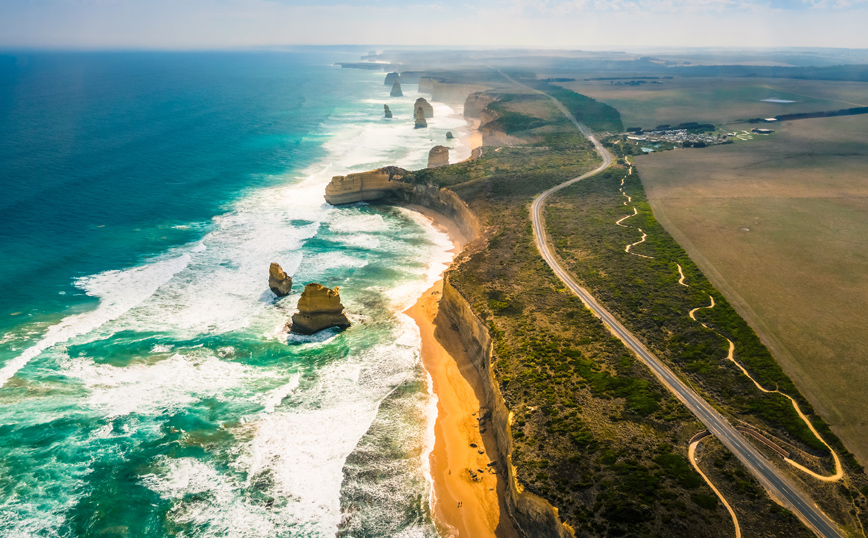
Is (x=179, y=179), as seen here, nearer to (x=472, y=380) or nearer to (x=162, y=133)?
(x=162, y=133)

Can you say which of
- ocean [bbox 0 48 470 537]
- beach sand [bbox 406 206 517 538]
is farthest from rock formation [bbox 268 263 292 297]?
beach sand [bbox 406 206 517 538]

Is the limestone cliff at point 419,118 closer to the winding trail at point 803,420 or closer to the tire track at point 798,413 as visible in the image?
the tire track at point 798,413

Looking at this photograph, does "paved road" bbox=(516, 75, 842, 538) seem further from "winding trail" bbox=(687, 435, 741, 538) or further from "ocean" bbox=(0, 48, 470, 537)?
"ocean" bbox=(0, 48, 470, 537)

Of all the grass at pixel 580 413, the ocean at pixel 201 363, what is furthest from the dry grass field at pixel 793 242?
the ocean at pixel 201 363

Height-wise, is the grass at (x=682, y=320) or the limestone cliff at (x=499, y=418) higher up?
the grass at (x=682, y=320)

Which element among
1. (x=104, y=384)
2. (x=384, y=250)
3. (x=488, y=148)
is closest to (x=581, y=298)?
(x=384, y=250)

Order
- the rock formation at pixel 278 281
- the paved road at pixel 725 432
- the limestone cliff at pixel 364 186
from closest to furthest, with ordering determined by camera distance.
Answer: the paved road at pixel 725 432
the rock formation at pixel 278 281
the limestone cliff at pixel 364 186
